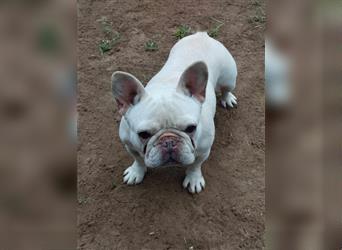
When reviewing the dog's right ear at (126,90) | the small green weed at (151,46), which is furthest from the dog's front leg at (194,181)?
the small green weed at (151,46)

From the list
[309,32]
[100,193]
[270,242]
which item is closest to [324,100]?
[309,32]

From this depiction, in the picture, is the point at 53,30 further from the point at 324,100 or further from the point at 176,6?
the point at 176,6

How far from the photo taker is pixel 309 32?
0.72m

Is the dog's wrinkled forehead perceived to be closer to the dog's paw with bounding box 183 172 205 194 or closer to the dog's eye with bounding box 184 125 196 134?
the dog's eye with bounding box 184 125 196 134

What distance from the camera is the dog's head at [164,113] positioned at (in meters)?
2.32

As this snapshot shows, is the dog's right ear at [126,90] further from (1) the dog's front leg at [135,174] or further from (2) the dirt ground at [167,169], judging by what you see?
(2) the dirt ground at [167,169]

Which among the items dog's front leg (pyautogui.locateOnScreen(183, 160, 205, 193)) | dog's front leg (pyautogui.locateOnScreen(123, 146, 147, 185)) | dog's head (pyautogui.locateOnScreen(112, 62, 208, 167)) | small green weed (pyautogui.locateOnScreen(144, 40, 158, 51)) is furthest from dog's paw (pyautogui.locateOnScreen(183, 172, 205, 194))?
small green weed (pyautogui.locateOnScreen(144, 40, 158, 51))

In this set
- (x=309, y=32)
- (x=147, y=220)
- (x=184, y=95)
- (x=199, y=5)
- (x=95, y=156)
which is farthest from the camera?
(x=199, y=5)

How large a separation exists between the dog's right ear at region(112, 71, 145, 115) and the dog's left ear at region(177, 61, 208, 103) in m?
0.24

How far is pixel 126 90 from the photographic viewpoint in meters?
2.37

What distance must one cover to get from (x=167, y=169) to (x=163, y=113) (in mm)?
975

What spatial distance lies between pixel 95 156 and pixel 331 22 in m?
2.81

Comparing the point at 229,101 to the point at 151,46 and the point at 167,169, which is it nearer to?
the point at 167,169

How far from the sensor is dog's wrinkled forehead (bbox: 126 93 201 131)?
2.32 metres
